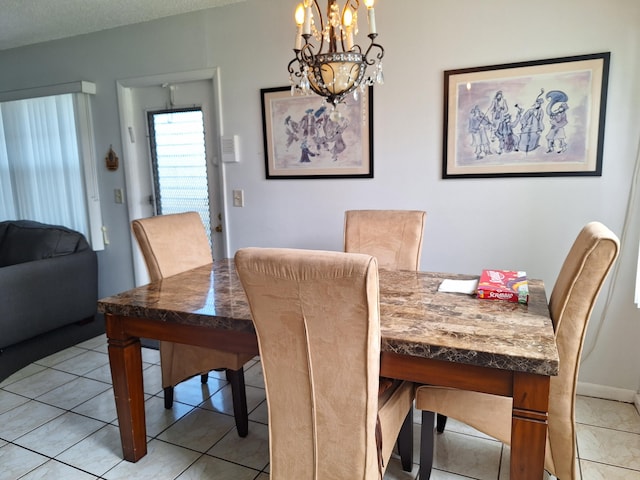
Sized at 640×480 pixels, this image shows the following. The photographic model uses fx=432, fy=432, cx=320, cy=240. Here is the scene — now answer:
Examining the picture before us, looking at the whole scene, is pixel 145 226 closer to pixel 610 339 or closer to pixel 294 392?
pixel 294 392

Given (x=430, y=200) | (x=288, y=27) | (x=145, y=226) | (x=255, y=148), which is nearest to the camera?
(x=145, y=226)

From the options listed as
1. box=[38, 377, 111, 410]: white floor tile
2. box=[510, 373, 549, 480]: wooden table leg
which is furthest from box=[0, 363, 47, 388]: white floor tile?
box=[510, 373, 549, 480]: wooden table leg

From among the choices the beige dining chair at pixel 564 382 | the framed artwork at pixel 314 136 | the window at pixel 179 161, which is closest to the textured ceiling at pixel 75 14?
the window at pixel 179 161

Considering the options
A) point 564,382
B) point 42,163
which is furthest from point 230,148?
point 564,382

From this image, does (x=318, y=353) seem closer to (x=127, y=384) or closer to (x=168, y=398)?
(x=127, y=384)

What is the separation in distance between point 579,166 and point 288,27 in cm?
197

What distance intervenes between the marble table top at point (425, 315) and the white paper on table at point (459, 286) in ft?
0.11

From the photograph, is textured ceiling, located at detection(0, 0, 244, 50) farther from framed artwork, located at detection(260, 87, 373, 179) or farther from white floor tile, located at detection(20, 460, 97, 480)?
white floor tile, located at detection(20, 460, 97, 480)

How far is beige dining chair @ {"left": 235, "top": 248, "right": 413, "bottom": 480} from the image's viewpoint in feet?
3.68

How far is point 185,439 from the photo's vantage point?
82.4 inches

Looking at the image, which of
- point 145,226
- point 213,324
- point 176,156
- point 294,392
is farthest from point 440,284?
point 176,156

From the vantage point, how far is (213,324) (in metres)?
1.53

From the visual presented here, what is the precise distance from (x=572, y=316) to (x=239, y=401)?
4.79 feet

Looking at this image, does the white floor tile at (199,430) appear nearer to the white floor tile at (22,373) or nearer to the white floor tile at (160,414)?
the white floor tile at (160,414)
